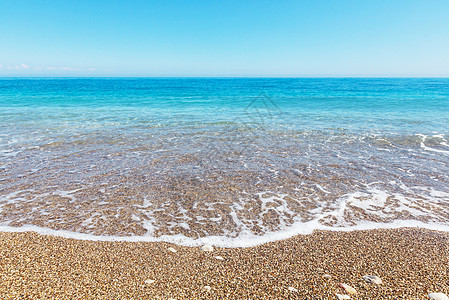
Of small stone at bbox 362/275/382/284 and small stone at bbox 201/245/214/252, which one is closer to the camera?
small stone at bbox 362/275/382/284

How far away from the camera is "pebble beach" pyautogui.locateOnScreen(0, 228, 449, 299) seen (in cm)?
392

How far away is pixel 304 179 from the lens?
8992mm

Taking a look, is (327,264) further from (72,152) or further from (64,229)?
(72,152)

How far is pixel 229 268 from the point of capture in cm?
459

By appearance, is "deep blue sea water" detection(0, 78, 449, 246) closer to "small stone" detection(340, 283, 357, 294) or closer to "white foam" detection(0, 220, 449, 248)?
"white foam" detection(0, 220, 449, 248)

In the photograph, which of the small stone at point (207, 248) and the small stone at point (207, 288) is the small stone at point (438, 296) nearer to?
the small stone at point (207, 288)

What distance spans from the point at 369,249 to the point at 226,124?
14.8 metres

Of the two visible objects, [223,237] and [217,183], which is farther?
[217,183]

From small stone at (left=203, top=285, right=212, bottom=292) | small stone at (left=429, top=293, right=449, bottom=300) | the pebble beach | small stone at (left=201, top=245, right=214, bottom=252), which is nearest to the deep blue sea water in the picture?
small stone at (left=201, top=245, right=214, bottom=252)

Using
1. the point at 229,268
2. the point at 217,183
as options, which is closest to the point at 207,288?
the point at 229,268

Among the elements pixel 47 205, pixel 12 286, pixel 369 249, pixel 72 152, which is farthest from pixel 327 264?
pixel 72 152

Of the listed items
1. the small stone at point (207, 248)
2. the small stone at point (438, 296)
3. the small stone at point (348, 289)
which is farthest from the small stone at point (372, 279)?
the small stone at point (207, 248)

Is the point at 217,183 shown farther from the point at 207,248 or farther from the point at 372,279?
the point at 372,279

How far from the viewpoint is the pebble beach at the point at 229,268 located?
392 centimetres
